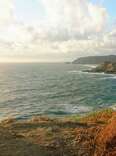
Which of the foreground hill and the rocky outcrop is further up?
the foreground hill

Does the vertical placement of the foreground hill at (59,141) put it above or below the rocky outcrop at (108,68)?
above

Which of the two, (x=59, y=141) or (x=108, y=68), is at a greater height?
(x=59, y=141)

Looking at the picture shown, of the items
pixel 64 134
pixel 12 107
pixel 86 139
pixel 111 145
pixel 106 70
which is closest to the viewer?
pixel 111 145

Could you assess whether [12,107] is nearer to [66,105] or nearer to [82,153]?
[66,105]

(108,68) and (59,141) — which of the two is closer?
(59,141)

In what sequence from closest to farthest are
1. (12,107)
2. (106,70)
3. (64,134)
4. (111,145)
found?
1. (111,145)
2. (64,134)
3. (12,107)
4. (106,70)

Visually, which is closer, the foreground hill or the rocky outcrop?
the foreground hill

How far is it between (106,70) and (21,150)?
13644 centimetres

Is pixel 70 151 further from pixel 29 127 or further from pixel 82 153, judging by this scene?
pixel 29 127

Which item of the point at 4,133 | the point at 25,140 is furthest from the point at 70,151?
the point at 4,133

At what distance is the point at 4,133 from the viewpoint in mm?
16922

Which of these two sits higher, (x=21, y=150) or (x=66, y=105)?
(x=21, y=150)

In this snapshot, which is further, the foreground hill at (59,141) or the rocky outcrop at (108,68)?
the rocky outcrop at (108,68)

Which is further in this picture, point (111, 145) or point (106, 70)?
point (106, 70)
